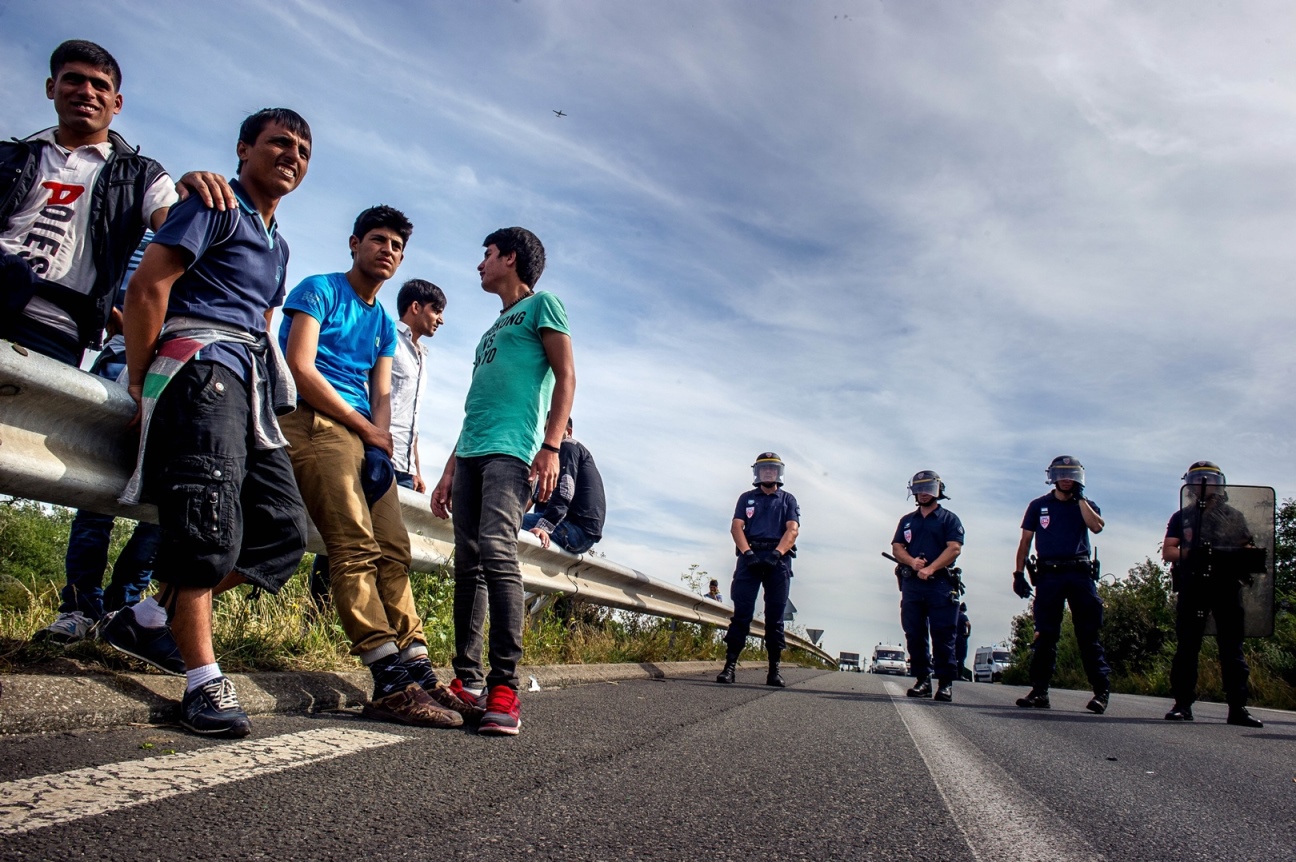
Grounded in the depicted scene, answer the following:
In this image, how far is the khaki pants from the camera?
11.0 ft

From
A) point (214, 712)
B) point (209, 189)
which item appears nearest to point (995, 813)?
point (214, 712)

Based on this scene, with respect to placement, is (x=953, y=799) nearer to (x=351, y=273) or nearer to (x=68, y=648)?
(x=68, y=648)

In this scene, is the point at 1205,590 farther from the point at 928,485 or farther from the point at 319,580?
the point at 319,580

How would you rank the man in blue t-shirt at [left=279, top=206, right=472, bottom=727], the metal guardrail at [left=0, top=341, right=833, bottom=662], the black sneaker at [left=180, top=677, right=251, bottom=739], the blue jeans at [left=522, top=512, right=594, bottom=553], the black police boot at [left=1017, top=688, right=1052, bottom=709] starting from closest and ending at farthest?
the metal guardrail at [left=0, top=341, right=833, bottom=662], the black sneaker at [left=180, top=677, right=251, bottom=739], the man in blue t-shirt at [left=279, top=206, right=472, bottom=727], the blue jeans at [left=522, top=512, right=594, bottom=553], the black police boot at [left=1017, top=688, right=1052, bottom=709]

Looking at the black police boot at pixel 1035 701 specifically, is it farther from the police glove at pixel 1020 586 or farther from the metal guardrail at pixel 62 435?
the metal guardrail at pixel 62 435

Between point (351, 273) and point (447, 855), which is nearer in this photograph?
point (447, 855)

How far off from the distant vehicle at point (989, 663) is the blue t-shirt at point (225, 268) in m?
52.0

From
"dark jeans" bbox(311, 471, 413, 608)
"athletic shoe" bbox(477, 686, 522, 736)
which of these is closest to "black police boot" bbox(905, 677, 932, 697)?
"dark jeans" bbox(311, 471, 413, 608)

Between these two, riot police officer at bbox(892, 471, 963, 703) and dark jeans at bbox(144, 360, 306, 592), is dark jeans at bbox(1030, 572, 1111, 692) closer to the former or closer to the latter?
riot police officer at bbox(892, 471, 963, 703)

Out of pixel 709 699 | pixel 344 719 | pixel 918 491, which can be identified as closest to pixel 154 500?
pixel 344 719

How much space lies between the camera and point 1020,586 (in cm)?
816

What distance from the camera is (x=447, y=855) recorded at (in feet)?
5.18

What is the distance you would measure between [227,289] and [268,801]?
69.2 inches

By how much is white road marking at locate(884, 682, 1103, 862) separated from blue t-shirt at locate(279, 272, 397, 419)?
2.73 meters
